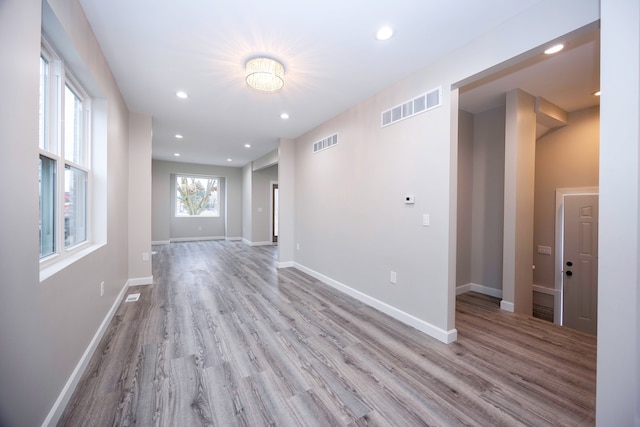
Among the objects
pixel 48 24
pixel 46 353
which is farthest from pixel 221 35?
pixel 46 353

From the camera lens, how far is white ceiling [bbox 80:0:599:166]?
187 centimetres

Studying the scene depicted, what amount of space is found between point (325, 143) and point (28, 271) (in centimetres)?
373

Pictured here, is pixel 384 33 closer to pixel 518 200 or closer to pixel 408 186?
pixel 408 186

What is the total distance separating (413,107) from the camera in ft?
9.02

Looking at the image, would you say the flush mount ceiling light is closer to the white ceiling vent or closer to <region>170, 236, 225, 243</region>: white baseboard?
the white ceiling vent

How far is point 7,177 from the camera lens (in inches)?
42.6

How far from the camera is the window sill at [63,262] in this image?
1511 millimetres

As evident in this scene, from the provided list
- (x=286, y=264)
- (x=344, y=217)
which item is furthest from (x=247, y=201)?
(x=344, y=217)

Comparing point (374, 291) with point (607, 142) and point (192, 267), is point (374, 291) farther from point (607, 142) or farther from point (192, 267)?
point (192, 267)

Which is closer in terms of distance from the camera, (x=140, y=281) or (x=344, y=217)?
(x=344, y=217)

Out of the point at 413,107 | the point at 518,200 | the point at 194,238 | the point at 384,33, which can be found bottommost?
the point at 194,238

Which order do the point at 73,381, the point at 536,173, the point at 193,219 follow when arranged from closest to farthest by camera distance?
1. the point at 73,381
2. the point at 536,173
3. the point at 193,219

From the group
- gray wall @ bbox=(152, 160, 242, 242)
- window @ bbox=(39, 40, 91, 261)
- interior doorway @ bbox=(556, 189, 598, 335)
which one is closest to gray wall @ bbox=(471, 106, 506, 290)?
interior doorway @ bbox=(556, 189, 598, 335)

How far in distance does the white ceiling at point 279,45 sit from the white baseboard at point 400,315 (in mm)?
2635
